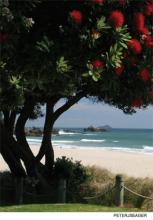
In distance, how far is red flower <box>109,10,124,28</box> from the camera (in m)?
7.80

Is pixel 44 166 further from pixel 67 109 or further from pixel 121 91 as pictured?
pixel 121 91

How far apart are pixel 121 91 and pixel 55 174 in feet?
14.0

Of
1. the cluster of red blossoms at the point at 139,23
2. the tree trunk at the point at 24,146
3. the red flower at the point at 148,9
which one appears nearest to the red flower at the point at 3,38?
the cluster of red blossoms at the point at 139,23

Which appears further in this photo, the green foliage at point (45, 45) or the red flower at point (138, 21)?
the red flower at point (138, 21)

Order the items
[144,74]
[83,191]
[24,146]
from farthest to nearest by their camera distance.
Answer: [24,146] → [83,191] → [144,74]

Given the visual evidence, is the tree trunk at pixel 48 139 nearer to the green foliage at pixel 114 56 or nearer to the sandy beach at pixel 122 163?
the green foliage at pixel 114 56

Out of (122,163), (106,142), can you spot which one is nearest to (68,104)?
(122,163)

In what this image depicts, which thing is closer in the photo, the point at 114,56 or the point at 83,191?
the point at 114,56

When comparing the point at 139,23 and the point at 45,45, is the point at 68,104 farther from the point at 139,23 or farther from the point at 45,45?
the point at 45,45

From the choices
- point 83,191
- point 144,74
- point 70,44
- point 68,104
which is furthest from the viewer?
point 83,191

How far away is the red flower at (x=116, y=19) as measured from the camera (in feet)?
25.6

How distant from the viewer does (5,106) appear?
27.3 feet

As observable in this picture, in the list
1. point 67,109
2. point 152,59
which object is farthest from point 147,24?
point 67,109

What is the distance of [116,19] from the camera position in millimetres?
7805
